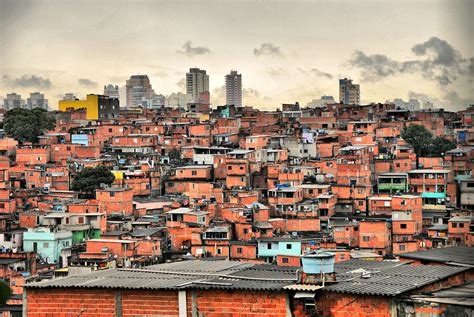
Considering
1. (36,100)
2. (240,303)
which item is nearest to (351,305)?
(240,303)

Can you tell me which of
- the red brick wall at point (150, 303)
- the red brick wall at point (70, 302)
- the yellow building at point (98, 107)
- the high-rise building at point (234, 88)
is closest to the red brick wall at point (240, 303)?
the red brick wall at point (150, 303)

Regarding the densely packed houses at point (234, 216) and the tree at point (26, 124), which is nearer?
the densely packed houses at point (234, 216)

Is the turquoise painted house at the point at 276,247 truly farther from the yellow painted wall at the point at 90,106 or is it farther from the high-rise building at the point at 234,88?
the high-rise building at the point at 234,88

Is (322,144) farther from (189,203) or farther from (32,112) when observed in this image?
(32,112)

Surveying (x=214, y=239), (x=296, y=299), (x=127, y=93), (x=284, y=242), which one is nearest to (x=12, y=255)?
(x=214, y=239)

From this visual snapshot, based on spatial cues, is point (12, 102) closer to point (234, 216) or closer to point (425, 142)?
point (425, 142)

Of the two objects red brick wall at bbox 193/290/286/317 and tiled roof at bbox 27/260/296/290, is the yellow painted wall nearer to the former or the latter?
tiled roof at bbox 27/260/296/290
